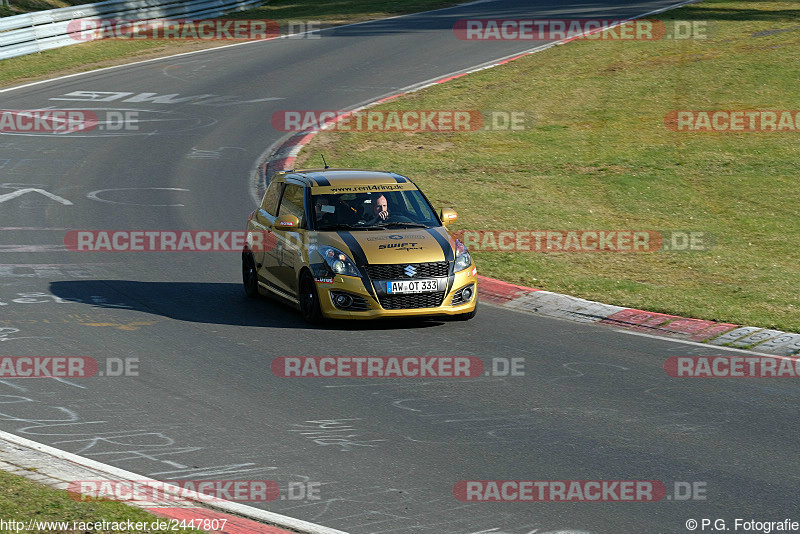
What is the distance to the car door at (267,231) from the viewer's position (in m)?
13.8

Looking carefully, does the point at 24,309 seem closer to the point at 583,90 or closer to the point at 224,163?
the point at 224,163

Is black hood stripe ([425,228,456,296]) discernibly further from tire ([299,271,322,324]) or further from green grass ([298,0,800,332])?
green grass ([298,0,800,332])

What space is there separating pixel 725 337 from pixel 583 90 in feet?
65.9

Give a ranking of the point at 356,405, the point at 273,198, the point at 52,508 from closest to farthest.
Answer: the point at 52,508, the point at 356,405, the point at 273,198

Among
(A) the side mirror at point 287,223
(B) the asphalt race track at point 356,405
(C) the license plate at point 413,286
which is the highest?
(A) the side mirror at point 287,223

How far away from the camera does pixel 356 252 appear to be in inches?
488

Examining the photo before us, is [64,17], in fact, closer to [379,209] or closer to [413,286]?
[379,209]

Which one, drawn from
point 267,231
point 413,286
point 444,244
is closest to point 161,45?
point 267,231

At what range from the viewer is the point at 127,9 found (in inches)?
1531

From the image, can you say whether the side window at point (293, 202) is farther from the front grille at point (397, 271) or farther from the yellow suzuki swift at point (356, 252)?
the front grille at point (397, 271)

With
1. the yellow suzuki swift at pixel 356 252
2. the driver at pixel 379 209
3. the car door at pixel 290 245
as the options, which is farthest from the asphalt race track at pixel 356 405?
the driver at pixel 379 209

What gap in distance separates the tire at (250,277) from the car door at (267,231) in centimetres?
11

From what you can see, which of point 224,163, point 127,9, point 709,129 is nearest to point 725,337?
point 224,163

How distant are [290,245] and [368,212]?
1048 mm
